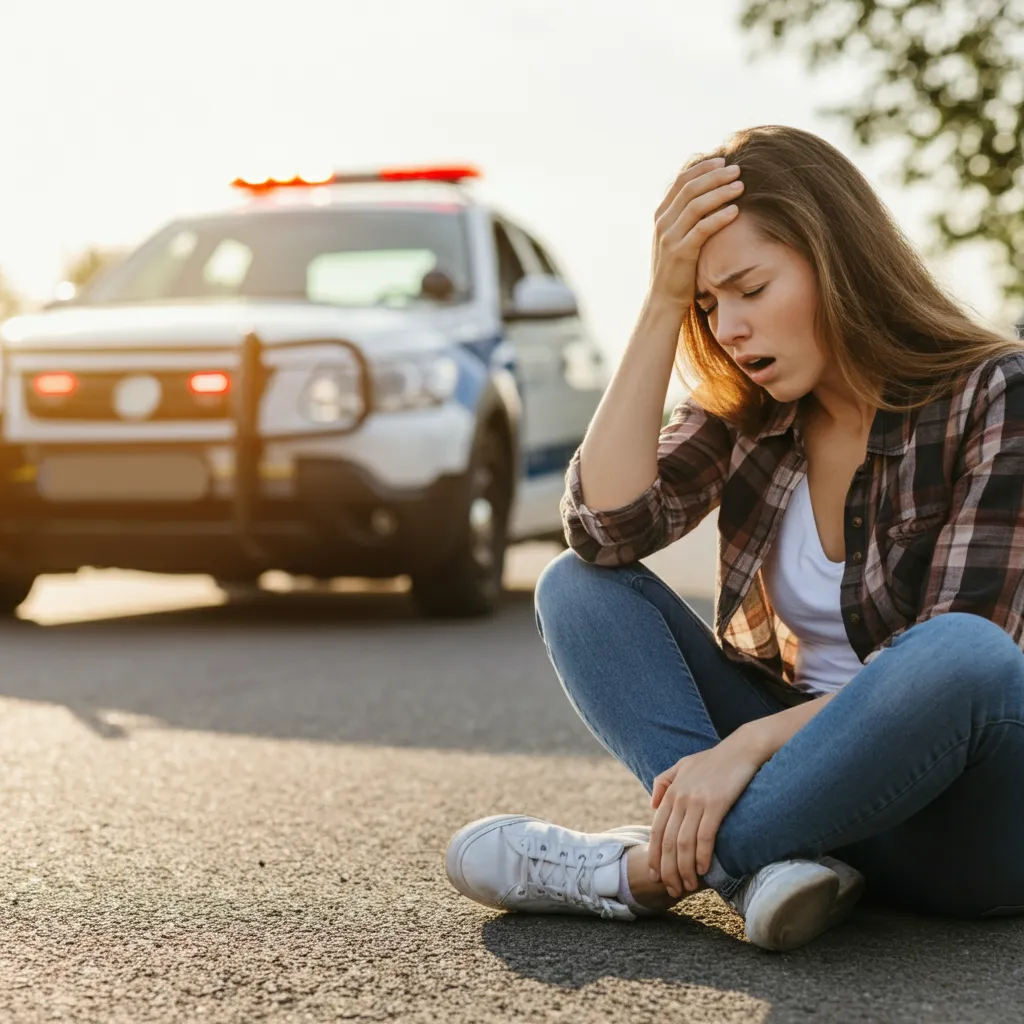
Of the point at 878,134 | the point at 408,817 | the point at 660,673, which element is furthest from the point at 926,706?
the point at 878,134

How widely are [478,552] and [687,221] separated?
4674 mm

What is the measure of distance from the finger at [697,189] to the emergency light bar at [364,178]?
563cm

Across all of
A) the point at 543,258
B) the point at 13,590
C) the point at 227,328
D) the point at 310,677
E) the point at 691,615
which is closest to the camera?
the point at 691,615

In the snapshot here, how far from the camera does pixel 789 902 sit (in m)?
2.63

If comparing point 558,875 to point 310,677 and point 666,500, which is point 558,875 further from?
point 310,677

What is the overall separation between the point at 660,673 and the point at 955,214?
21.8 m

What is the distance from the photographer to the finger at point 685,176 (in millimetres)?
3061

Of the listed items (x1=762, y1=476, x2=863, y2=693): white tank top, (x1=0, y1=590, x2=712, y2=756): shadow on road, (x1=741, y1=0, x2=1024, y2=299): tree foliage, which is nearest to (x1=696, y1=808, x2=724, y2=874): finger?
(x1=762, y1=476, x2=863, y2=693): white tank top

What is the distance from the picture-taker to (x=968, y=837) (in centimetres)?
279

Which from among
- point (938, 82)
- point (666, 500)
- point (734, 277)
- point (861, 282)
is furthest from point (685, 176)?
point (938, 82)

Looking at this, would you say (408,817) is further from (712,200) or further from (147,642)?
(147,642)

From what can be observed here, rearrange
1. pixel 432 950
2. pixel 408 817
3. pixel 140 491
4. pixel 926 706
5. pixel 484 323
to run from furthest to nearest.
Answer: pixel 484 323 < pixel 140 491 < pixel 408 817 < pixel 432 950 < pixel 926 706

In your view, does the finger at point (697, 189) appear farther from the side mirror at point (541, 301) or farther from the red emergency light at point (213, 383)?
the side mirror at point (541, 301)

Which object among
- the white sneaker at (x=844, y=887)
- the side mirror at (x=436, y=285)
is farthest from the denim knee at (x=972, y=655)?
the side mirror at (x=436, y=285)
